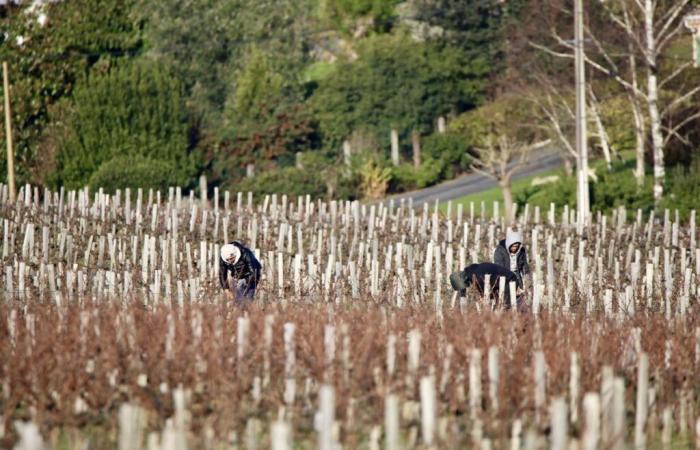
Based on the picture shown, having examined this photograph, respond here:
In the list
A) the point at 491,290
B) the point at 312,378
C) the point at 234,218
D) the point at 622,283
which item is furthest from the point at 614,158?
the point at 312,378

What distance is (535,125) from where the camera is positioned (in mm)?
43219

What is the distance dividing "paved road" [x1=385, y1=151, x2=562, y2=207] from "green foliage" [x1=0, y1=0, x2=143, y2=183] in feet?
32.8

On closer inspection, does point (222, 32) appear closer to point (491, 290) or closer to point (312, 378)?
point (491, 290)

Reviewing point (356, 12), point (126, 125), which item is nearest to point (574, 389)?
point (126, 125)

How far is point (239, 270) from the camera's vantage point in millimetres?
16688

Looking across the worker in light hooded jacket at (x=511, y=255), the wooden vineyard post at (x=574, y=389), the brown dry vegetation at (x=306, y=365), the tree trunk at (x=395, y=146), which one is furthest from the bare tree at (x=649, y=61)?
the wooden vineyard post at (x=574, y=389)

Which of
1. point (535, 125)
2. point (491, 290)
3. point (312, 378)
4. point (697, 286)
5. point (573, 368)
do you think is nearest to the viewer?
point (573, 368)

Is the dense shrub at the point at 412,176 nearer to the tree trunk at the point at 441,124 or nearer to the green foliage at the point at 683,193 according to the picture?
the tree trunk at the point at 441,124

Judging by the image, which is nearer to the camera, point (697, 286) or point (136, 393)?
point (136, 393)

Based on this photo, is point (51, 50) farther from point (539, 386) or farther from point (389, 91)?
point (539, 386)

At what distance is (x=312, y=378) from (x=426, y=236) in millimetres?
14996

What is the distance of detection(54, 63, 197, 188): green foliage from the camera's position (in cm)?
4347

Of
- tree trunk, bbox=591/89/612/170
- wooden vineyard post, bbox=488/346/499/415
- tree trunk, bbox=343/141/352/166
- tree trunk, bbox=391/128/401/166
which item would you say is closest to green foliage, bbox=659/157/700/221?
tree trunk, bbox=591/89/612/170

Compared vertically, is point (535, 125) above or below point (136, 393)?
above
